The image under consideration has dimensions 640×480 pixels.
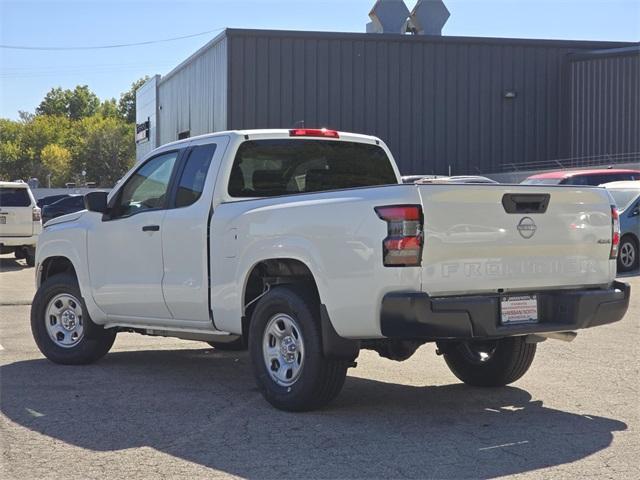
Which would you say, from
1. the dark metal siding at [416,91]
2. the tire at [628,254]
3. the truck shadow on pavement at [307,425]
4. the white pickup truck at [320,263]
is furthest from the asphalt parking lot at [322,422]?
the dark metal siding at [416,91]

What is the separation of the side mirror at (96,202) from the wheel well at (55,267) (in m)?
0.84

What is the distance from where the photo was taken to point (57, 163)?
11294cm

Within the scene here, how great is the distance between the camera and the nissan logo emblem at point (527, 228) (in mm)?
6262

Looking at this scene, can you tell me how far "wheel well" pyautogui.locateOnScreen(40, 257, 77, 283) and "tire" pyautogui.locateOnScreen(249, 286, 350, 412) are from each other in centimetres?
290

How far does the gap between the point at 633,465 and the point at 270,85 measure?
2848 cm

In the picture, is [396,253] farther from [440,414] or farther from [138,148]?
[138,148]

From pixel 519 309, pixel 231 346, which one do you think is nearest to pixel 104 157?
pixel 231 346

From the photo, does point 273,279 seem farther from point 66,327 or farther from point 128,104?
point 128,104

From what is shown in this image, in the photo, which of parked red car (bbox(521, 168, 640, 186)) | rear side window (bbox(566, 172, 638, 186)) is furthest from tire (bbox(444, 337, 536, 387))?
rear side window (bbox(566, 172, 638, 186))

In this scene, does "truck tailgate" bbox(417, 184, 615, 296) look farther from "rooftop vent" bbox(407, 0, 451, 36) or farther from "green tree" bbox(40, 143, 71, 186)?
"green tree" bbox(40, 143, 71, 186)

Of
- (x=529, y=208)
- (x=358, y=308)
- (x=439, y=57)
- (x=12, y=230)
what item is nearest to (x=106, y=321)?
(x=358, y=308)

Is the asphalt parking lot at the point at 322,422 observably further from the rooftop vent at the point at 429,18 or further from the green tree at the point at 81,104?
the green tree at the point at 81,104

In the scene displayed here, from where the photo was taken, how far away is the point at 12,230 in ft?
68.7

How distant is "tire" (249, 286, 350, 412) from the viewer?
6.39 metres
